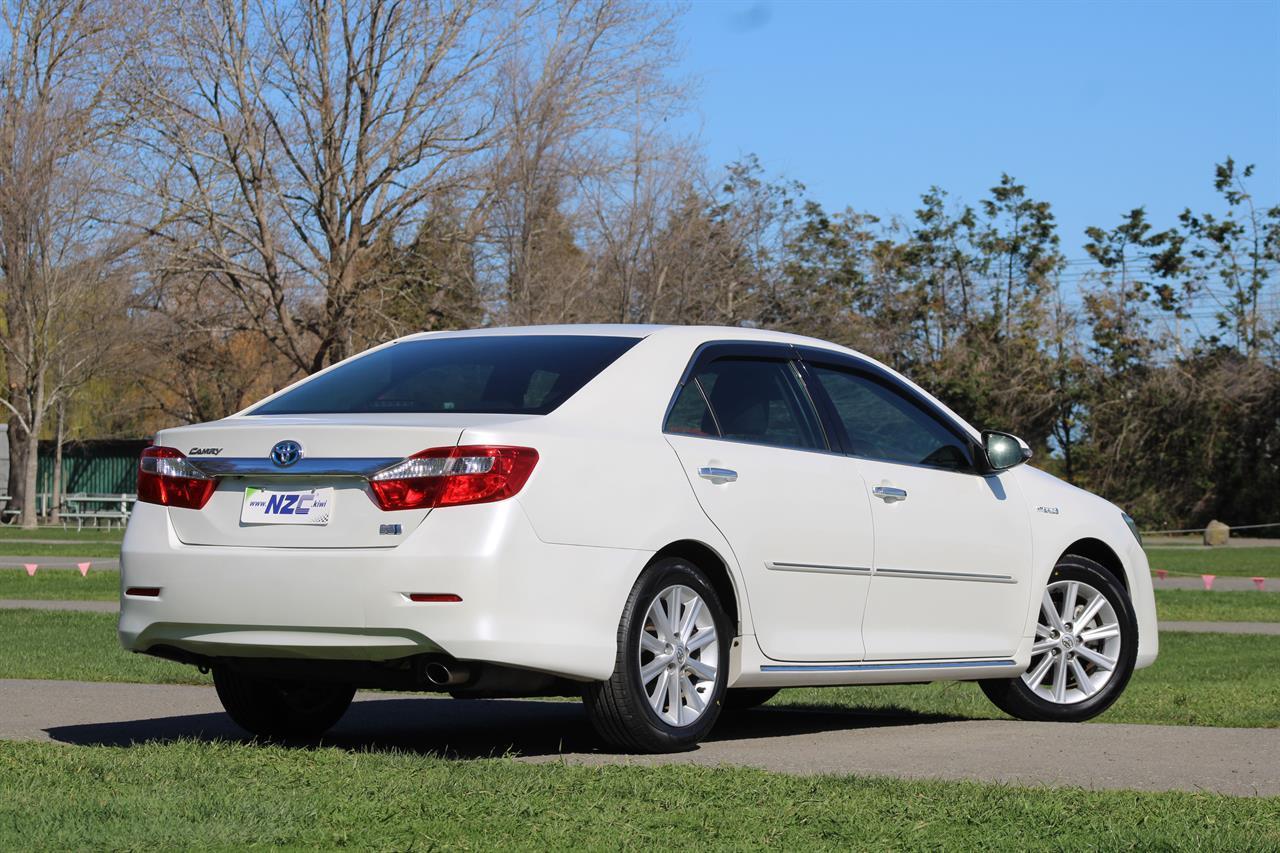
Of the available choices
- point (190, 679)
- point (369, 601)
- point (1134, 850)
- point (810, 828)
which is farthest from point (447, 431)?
point (190, 679)

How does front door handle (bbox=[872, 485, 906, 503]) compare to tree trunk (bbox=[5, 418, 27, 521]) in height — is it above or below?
below

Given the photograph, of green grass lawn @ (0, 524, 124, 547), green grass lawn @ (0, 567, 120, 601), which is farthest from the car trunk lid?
green grass lawn @ (0, 524, 124, 547)

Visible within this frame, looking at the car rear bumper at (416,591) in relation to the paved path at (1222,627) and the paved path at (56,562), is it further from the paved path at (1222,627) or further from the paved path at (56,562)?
the paved path at (56,562)

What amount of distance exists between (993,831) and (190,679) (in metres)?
7.18

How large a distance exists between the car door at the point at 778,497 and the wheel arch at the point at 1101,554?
1.78 m

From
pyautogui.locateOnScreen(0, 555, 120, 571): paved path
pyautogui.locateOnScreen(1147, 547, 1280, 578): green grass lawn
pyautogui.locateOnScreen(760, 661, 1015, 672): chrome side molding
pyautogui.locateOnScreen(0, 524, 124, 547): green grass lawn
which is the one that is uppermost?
pyautogui.locateOnScreen(760, 661, 1015, 672): chrome side molding

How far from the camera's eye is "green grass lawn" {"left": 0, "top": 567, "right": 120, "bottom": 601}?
20391mm

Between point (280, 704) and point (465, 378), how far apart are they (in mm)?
1647

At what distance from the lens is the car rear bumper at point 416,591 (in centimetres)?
634

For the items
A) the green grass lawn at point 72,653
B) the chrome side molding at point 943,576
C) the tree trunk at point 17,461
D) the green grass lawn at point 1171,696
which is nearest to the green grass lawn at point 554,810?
the chrome side molding at point 943,576

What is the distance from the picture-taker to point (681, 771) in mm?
6305

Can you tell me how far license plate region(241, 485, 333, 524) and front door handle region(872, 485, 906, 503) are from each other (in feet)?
8.28

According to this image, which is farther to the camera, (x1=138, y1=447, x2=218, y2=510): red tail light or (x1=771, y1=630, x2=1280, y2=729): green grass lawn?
(x1=771, y1=630, x2=1280, y2=729): green grass lawn

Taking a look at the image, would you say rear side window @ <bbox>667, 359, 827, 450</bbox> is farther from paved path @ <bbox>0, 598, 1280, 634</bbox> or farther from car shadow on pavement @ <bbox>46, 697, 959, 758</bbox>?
paved path @ <bbox>0, 598, 1280, 634</bbox>
